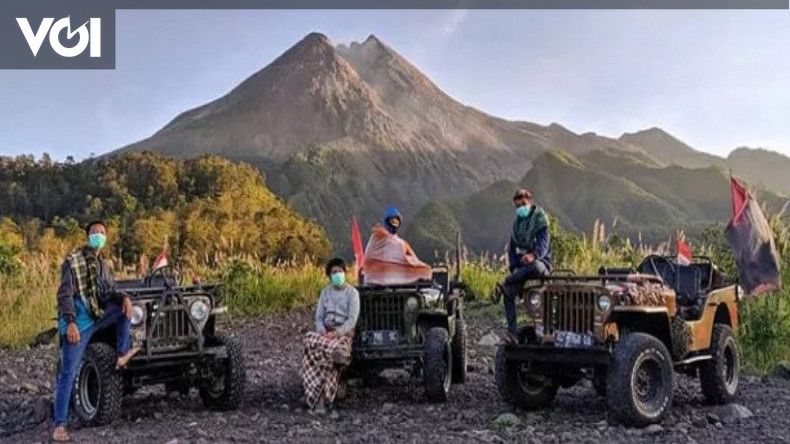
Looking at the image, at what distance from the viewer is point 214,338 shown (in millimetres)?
9391

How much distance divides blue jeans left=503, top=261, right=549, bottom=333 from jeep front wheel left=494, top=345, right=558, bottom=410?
0.33 metres

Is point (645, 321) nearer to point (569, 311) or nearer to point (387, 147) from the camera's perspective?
point (569, 311)

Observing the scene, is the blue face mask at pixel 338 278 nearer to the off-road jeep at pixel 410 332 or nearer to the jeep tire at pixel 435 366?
the off-road jeep at pixel 410 332

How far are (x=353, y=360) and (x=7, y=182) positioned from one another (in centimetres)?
3663

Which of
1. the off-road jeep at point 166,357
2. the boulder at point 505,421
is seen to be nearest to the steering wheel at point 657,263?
the boulder at point 505,421

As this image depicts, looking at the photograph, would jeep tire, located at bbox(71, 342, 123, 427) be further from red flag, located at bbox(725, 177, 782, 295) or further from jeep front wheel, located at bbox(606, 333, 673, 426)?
red flag, located at bbox(725, 177, 782, 295)

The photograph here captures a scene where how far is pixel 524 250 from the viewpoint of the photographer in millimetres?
9797

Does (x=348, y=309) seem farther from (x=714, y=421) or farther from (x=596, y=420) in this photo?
(x=714, y=421)

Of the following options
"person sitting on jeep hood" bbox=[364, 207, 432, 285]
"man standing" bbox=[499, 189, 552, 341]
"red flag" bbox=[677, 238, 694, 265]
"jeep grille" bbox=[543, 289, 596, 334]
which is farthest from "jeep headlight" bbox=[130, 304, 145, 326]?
"red flag" bbox=[677, 238, 694, 265]

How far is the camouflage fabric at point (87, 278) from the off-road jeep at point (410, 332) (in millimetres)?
2532

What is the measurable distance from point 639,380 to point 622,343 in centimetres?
47

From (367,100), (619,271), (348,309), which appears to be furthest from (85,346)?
(367,100)

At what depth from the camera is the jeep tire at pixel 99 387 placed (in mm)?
8594

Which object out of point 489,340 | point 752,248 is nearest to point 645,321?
point 752,248
